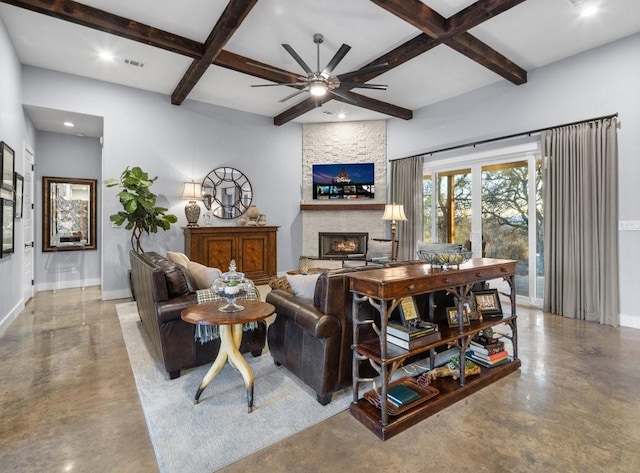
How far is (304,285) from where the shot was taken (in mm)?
2414

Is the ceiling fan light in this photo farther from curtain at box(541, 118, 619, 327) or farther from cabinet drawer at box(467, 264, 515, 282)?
curtain at box(541, 118, 619, 327)

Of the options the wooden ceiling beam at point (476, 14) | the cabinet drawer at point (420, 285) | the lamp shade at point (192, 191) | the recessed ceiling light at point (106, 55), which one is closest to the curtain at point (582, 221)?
the wooden ceiling beam at point (476, 14)

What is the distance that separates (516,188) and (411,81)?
2.22 m

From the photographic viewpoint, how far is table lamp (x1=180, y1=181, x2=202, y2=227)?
5.50m

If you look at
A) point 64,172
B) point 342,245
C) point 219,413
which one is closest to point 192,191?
point 64,172

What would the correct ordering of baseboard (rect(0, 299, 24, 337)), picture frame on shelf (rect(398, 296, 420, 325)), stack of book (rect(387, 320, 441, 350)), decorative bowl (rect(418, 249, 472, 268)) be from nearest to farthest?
stack of book (rect(387, 320, 441, 350)), picture frame on shelf (rect(398, 296, 420, 325)), decorative bowl (rect(418, 249, 472, 268)), baseboard (rect(0, 299, 24, 337))

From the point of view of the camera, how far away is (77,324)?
3.90 m

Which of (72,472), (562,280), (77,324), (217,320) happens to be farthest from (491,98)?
(77,324)

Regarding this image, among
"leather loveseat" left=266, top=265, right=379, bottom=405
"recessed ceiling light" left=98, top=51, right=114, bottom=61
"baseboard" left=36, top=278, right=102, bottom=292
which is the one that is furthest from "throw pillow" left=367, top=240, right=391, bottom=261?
"baseboard" left=36, top=278, right=102, bottom=292

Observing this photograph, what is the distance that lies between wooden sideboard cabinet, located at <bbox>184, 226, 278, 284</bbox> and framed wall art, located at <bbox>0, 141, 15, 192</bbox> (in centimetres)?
220

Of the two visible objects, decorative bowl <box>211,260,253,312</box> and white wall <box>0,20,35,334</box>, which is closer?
decorative bowl <box>211,260,253,312</box>

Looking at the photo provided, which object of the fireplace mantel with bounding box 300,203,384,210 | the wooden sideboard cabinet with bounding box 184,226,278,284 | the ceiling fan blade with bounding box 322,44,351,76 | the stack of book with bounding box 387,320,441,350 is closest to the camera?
the stack of book with bounding box 387,320,441,350

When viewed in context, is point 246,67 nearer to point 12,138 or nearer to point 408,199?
point 12,138

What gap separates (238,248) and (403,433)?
178 inches
